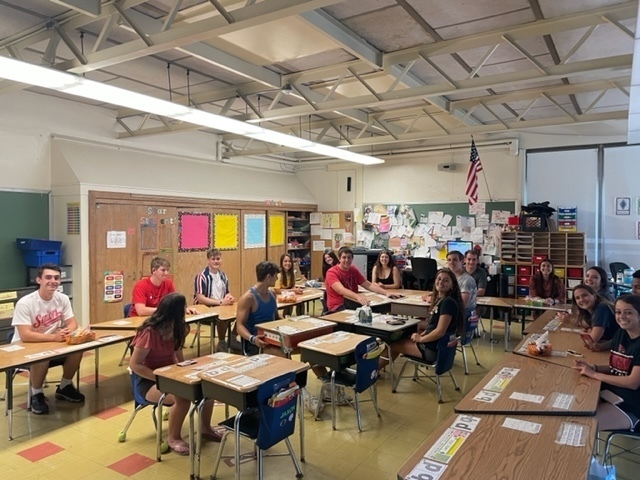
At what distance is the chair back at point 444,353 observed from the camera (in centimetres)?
422

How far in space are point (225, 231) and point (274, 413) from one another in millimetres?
6325

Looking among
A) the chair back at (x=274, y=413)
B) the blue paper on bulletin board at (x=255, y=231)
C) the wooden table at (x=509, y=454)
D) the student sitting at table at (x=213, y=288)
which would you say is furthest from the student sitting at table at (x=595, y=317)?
the blue paper on bulletin board at (x=255, y=231)

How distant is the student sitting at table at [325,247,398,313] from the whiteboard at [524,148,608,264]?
468 cm

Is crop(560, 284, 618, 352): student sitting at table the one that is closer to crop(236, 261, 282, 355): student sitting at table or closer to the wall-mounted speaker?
crop(236, 261, 282, 355): student sitting at table

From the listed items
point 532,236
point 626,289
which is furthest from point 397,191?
point 626,289

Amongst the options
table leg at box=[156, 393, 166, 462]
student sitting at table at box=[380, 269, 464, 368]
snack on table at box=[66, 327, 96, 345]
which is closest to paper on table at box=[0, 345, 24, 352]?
snack on table at box=[66, 327, 96, 345]

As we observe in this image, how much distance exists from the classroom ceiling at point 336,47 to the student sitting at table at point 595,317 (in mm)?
1981

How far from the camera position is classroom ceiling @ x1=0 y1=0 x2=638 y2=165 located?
362cm

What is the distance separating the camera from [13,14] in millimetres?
4031

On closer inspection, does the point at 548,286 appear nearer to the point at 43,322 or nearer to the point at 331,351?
the point at 331,351

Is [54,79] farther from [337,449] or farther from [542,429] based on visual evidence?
[542,429]

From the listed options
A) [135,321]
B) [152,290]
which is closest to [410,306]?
[152,290]

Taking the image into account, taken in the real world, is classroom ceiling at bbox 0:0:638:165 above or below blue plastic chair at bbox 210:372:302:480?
above

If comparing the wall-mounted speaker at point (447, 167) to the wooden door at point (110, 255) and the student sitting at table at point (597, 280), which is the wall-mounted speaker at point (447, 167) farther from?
the wooden door at point (110, 255)
